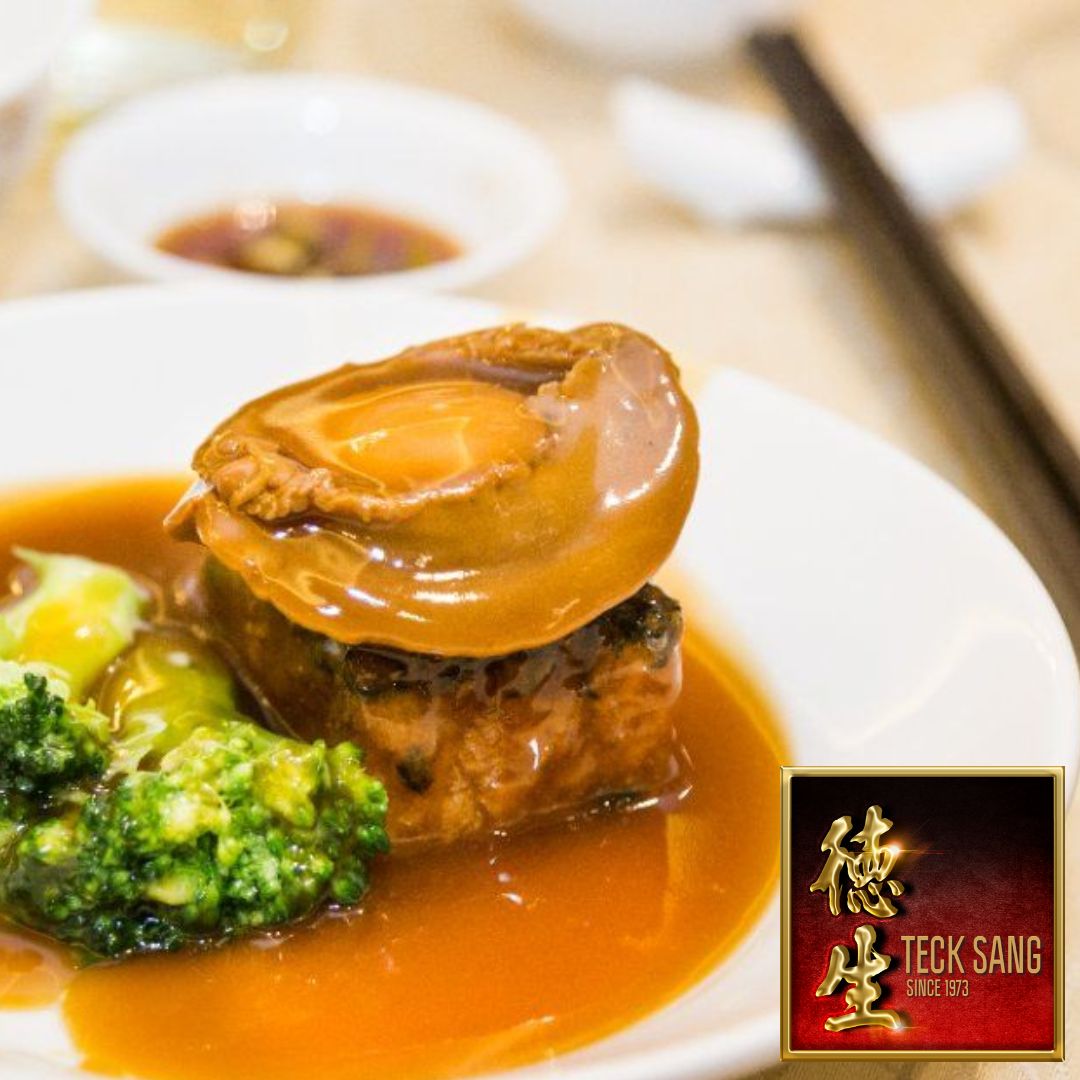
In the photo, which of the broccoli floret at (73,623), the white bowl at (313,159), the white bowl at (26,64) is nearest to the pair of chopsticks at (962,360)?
the white bowl at (313,159)

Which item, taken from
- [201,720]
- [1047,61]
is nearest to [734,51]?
[1047,61]

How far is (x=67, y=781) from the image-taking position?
1.86 meters

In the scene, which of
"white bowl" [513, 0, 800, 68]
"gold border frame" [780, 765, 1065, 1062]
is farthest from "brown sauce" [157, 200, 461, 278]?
"gold border frame" [780, 765, 1065, 1062]

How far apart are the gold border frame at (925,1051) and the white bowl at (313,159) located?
80.7 inches

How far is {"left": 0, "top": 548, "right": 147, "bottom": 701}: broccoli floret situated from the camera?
7.13 ft

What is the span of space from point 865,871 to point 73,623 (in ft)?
4.00

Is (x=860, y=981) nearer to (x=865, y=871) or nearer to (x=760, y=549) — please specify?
(x=865, y=871)

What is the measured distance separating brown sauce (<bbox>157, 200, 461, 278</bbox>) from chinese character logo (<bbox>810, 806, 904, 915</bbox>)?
2246 millimetres

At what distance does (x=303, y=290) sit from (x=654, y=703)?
1179mm

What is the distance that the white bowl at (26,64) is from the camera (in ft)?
9.91

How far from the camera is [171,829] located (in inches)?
67.9

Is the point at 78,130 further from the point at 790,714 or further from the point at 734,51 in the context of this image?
the point at 790,714

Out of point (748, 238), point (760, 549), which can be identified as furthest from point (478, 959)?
point (748, 238)

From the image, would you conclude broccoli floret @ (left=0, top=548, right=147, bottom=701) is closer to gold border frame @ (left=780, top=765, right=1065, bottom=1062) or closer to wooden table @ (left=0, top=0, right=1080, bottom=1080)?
gold border frame @ (left=780, top=765, right=1065, bottom=1062)
